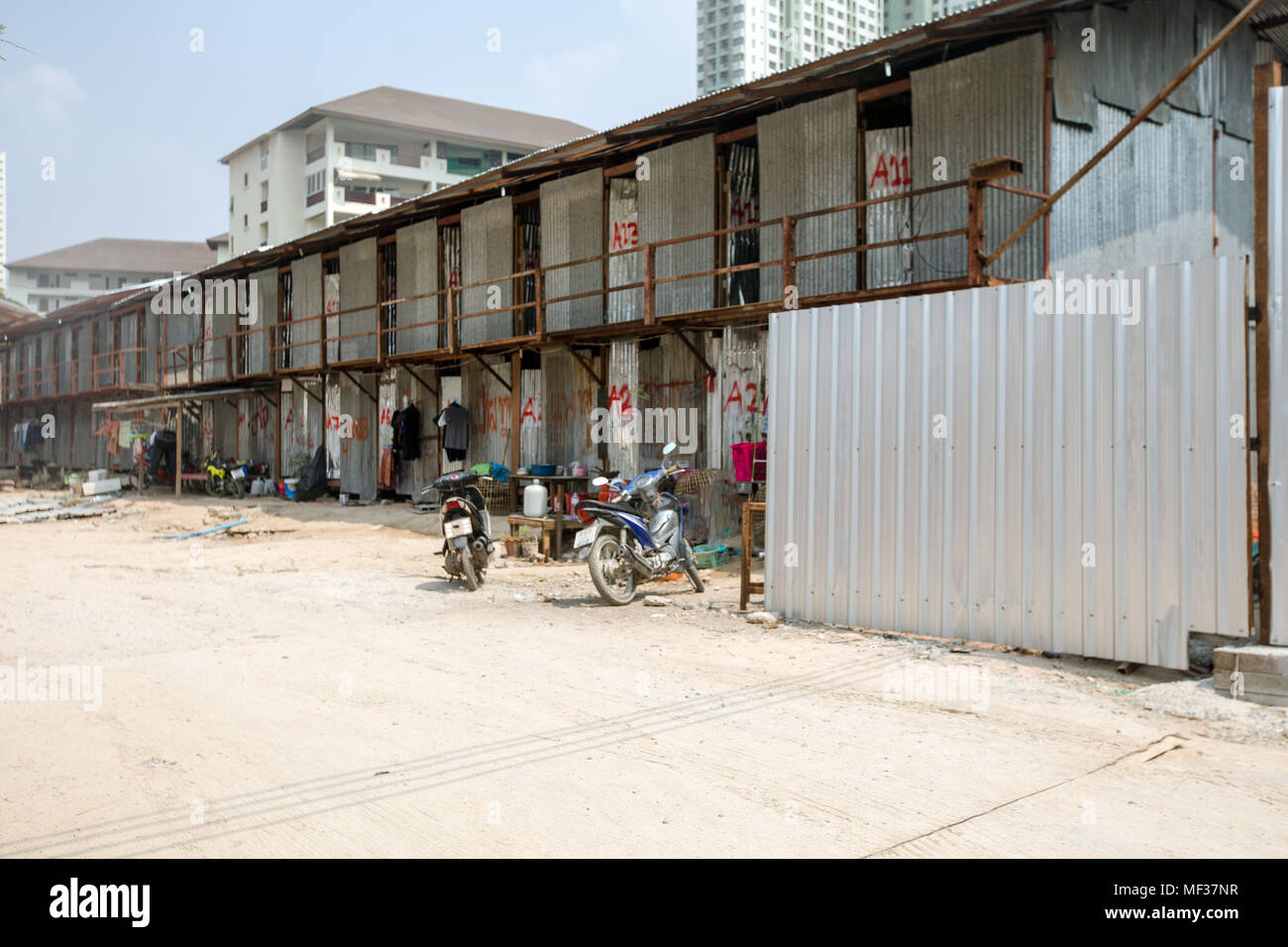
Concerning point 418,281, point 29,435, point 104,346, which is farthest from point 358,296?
point 29,435

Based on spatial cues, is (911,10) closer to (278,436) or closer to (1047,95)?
(278,436)

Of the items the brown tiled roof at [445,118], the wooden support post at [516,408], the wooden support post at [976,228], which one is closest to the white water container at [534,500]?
the wooden support post at [516,408]

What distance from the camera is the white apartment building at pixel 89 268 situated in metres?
82.0

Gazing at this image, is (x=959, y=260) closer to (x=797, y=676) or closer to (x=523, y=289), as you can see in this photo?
(x=797, y=676)

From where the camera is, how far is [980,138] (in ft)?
40.7

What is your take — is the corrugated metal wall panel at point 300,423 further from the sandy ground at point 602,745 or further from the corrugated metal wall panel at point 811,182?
the sandy ground at point 602,745

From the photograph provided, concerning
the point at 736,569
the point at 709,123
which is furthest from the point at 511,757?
the point at 709,123

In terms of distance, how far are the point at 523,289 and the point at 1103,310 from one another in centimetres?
1439

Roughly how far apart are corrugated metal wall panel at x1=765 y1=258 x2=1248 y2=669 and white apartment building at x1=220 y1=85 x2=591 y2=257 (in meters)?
52.4

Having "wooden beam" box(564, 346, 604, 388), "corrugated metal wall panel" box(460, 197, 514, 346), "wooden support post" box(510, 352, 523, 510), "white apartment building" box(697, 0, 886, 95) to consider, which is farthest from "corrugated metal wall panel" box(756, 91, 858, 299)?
"white apartment building" box(697, 0, 886, 95)

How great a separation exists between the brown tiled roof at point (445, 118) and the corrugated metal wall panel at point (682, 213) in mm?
45958

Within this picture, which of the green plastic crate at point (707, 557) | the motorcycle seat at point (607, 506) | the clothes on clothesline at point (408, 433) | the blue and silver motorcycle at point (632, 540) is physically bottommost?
the green plastic crate at point (707, 557)

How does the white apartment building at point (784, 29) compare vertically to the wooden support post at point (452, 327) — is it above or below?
above

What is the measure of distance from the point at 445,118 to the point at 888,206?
53.2 metres
